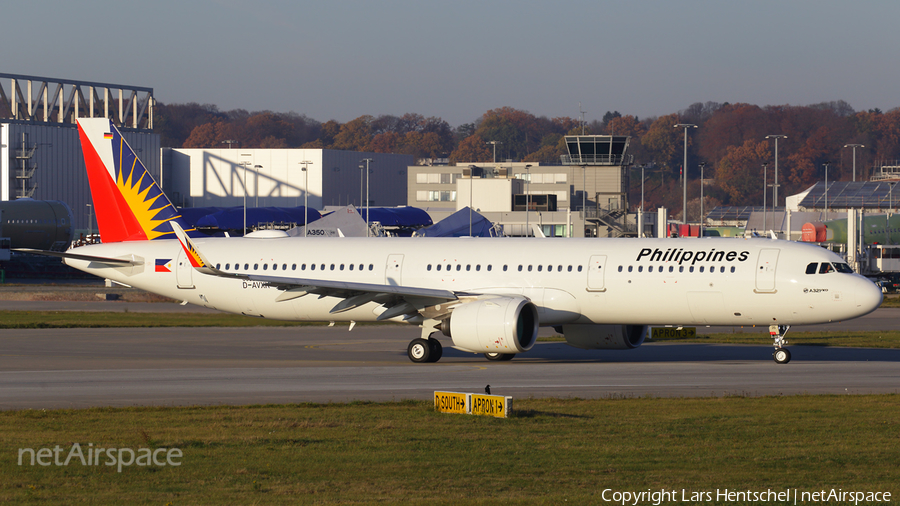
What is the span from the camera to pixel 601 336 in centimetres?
3275

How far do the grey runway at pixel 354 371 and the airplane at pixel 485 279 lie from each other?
1.30 m

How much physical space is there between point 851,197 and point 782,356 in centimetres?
15681

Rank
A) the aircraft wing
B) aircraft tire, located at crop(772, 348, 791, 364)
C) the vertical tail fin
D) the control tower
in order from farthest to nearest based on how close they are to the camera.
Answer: the control tower < the vertical tail fin < aircraft tire, located at crop(772, 348, 791, 364) < the aircraft wing

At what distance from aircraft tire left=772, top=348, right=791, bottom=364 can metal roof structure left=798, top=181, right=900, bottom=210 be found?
146 meters

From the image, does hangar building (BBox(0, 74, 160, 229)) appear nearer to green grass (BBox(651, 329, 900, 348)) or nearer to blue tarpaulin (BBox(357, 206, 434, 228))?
blue tarpaulin (BBox(357, 206, 434, 228))

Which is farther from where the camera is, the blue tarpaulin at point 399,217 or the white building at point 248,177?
the white building at point 248,177

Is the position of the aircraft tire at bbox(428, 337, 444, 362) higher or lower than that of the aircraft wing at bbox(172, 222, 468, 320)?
lower

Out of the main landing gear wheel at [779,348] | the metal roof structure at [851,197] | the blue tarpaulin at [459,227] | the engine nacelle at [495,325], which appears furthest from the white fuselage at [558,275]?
the metal roof structure at [851,197]

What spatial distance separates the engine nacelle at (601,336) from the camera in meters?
32.6

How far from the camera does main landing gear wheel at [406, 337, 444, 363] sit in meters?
31.8

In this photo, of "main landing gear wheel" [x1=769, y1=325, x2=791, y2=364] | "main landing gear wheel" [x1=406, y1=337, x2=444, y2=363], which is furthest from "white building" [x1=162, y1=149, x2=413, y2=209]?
"main landing gear wheel" [x1=769, y1=325, x2=791, y2=364]

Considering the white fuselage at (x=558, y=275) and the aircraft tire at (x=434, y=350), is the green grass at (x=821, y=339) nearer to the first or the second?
the white fuselage at (x=558, y=275)

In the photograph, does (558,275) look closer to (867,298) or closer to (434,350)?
(434,350)

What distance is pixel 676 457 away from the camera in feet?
50.7
